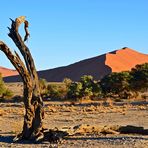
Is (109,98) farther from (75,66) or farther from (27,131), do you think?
(75,66)

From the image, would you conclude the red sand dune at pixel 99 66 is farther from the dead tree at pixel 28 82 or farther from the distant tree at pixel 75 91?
the dead tree at pixel 28 82

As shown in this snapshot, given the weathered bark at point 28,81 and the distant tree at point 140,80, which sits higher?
the distant tree at point 140,80

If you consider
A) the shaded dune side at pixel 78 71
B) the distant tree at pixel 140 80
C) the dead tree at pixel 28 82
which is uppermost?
the shaded dune side at pixel 78 71

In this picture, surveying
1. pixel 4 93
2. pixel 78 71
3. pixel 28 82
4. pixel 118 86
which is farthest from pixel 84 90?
pixel 78 71

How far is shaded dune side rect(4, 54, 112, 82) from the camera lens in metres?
144

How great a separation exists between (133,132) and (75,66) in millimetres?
147163

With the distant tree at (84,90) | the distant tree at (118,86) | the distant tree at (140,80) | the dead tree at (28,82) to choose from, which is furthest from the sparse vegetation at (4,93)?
the dead tree at (28,82)

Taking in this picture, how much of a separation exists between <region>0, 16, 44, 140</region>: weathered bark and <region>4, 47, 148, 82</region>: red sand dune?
11859 centimetres

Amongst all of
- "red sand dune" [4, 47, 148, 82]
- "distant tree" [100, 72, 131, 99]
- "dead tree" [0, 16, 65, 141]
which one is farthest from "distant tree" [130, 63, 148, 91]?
"red sand dune" [4, 47, 148, 82]

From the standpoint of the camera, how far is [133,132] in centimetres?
1830

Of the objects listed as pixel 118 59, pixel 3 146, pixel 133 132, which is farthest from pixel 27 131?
pixel 118 59

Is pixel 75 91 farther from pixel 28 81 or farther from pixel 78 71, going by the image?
pixel 78 71

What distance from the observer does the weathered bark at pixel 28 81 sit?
16.8 metres

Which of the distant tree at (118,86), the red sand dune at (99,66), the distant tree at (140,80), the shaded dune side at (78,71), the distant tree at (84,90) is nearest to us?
the distant tree at (84,90)
